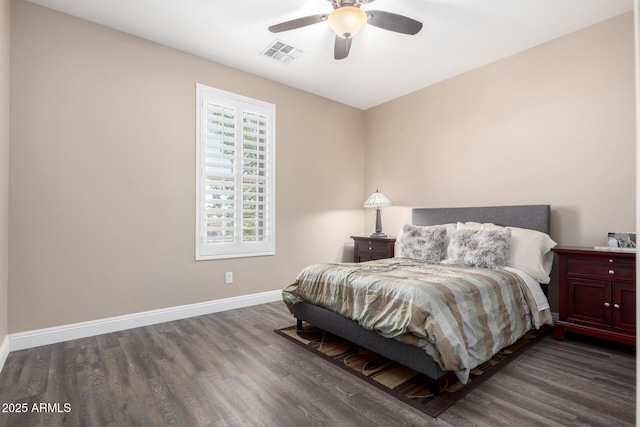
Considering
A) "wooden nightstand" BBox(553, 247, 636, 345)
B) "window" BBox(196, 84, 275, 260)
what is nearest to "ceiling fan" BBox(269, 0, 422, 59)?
"window" BBox(196, 84, 275, 260)

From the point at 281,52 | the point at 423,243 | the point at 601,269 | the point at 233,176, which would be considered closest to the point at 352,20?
the point at 281,52

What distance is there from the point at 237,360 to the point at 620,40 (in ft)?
14.3

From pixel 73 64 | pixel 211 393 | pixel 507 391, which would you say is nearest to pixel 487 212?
pixel 507 391

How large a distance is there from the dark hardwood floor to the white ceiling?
2927 millimetres

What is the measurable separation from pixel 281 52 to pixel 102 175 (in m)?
2.23

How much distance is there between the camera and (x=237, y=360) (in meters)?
2.50

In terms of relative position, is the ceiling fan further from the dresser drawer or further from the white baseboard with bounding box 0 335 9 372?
the white baseboard with bounding box 0 335 9 372

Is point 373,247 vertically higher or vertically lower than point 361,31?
lower

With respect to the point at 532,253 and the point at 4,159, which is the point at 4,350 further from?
the point at 532,253

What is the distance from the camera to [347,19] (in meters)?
2.39

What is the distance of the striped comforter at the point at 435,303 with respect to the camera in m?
1.99

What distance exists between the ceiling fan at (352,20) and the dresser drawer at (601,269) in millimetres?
2401

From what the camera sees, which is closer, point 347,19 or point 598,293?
point 347,19

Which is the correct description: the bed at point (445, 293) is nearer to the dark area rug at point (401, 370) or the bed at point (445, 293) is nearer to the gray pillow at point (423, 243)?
the gray pillow at point (423, 243)
